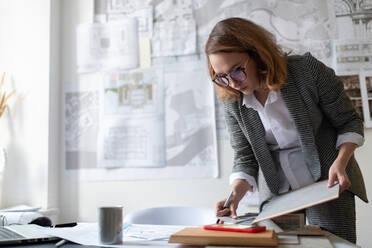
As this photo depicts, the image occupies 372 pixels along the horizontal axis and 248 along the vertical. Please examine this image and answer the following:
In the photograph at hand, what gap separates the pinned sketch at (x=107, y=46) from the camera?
2098mm

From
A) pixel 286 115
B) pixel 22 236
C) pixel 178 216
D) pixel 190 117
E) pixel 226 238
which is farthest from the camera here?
pixel 190 117

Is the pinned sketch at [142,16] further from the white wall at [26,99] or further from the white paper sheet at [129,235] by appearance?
the white paper sheet at [129,235]

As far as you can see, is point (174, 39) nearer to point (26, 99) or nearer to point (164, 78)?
point (164, 78)

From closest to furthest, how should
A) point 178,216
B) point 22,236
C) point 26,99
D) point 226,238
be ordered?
A: point 226,238 → point 22,236 → point 178,216 → point 26,99

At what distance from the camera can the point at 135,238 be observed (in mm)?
857

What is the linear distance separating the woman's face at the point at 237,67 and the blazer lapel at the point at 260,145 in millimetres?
74

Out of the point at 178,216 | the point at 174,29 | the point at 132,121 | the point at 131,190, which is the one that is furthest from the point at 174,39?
the point at 178,216

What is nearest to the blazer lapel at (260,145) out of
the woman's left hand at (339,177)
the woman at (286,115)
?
the woman at (286,115)

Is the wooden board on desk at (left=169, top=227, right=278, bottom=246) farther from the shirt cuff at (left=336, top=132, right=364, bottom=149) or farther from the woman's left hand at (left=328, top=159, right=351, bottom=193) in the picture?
the shirt cuff at (left=336, top=132, right=364, bottom=149)

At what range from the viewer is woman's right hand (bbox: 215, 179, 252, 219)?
1034 millimetres

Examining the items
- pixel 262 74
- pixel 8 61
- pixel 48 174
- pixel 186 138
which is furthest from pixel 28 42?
pixel 262 74

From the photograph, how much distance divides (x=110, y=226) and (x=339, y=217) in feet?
2.02

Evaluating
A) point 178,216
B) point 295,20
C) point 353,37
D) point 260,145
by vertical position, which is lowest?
point 178,216

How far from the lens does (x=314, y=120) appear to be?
106cm
